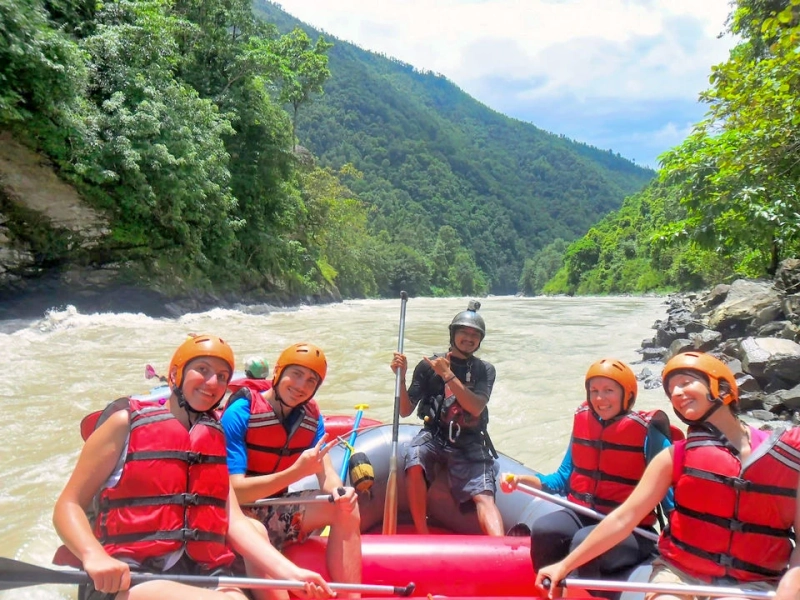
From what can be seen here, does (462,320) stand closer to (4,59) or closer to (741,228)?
(741,228)

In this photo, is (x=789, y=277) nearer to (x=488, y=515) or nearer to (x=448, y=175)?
(x=488, y=515)

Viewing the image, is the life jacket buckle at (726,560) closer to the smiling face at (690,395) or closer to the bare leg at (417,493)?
the smiling face at (690,395)

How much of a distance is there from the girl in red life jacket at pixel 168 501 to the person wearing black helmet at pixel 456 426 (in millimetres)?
1373

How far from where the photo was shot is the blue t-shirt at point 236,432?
2377mm

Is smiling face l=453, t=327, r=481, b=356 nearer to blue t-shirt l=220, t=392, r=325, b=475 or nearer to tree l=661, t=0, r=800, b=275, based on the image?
blue t-shirt l=220, t=392, r=325, b=475

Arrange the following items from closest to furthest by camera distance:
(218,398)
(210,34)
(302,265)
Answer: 1. (218,398)
2. (210,34)
3. (302,265)

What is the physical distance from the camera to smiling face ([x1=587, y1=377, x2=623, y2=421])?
2467 millimetres

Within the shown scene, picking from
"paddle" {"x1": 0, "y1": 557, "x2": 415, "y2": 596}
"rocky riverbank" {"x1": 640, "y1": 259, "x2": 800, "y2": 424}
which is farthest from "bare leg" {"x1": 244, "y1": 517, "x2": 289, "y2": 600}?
"rocky riverbank" {"x1": 640, "y1": 259, "x2": 800, "y2": 424}

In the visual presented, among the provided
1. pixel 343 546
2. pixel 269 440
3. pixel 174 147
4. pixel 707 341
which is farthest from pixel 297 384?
pixel 174 147

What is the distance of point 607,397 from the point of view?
2467 mm

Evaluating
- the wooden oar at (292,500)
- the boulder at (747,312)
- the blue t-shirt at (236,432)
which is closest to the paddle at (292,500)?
the wooden oar at (292,500)

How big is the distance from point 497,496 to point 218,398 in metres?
1.90

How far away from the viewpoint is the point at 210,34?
18844 mm

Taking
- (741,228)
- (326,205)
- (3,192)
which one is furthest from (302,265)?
(741,228)
